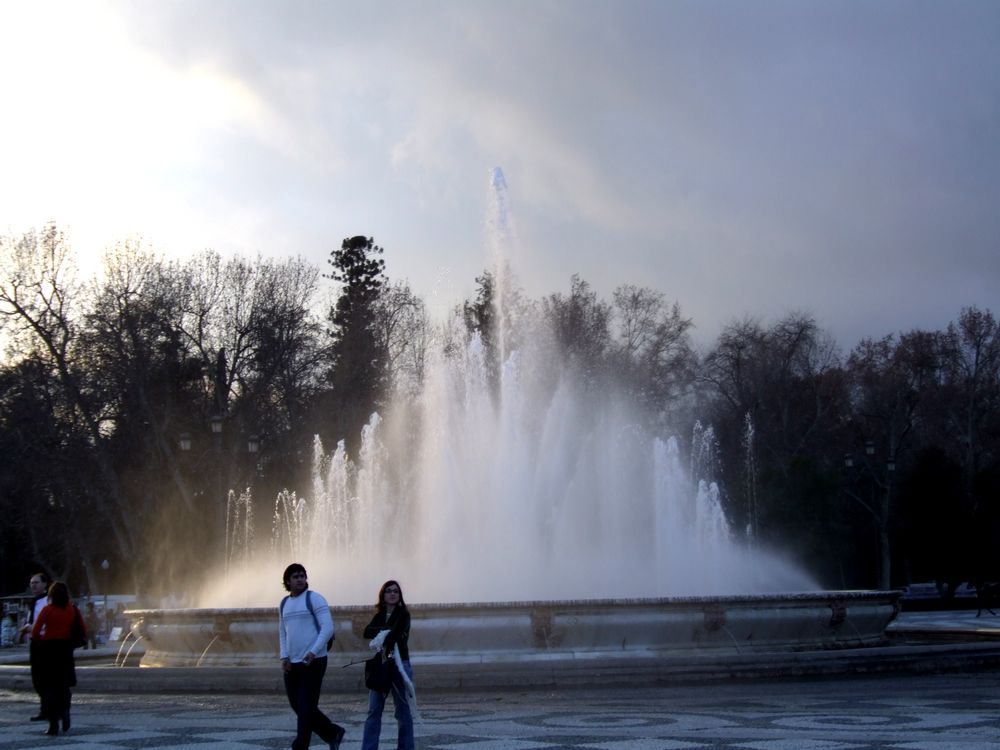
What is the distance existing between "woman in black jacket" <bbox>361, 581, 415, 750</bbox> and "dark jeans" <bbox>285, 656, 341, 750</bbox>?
327mm

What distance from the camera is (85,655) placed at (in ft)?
91.4

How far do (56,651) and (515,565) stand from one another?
10.5m

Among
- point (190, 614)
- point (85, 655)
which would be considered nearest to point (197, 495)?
point (85, 655)

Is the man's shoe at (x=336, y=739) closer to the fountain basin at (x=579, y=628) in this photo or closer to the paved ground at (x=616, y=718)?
the paved ground at (x=616, y=718)

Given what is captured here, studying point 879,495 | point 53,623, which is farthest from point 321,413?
point 53,623

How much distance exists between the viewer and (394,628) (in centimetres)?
978

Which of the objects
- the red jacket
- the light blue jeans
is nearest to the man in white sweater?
the light blue jeans

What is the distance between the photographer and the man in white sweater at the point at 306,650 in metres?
9.61

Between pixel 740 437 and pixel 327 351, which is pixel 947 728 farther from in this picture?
pixel 740 437

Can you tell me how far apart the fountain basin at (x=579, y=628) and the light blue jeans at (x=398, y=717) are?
6.86 metres

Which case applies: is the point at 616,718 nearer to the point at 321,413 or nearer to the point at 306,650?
the point at 306,650

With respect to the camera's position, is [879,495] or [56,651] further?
[879,495]

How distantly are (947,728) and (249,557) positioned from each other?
3524 cm

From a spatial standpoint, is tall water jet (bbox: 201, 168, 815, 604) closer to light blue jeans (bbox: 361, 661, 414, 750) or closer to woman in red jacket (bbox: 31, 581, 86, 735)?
woman in red jacket (bbox: 31, 581, 86, 735)
